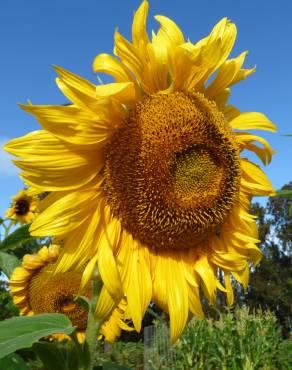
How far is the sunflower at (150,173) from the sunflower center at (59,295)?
734 millimetres

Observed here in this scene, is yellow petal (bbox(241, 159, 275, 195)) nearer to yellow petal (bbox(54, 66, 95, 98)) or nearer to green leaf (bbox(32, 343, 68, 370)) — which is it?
yellow petal (bbox(54, 66, 95, 98))

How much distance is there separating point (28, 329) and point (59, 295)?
116cm

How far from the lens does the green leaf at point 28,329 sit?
910mm

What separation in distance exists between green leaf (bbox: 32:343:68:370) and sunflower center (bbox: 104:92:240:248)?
402mm

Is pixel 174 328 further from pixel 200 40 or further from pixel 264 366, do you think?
pixel 264 366

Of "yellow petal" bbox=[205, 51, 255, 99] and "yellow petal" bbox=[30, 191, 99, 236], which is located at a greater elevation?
"yellow petal" bbox=[205, 51, 255, 99]

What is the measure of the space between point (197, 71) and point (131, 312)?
70 centimetres

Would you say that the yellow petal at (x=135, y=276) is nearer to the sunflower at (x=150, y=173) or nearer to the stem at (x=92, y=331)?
the sunflower at (x=150, y=173)

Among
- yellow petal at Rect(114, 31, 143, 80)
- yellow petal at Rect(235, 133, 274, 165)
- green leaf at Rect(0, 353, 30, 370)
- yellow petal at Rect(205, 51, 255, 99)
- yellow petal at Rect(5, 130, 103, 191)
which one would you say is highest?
yellow petal at Rect(205, 51, 255, 99)

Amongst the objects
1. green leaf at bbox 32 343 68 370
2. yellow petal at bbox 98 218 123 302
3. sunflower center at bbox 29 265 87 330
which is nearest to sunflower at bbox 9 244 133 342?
sunflower center at bbox 29 265 87 330

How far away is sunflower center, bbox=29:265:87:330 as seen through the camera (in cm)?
210

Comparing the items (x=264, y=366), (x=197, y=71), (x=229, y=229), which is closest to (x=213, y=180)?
(x=229, y=229)

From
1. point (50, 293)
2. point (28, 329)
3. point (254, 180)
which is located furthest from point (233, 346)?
point (28, 329)

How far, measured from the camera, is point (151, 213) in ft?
4.65
